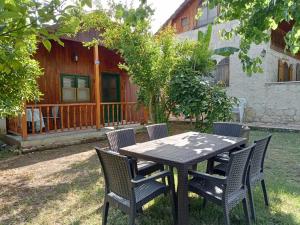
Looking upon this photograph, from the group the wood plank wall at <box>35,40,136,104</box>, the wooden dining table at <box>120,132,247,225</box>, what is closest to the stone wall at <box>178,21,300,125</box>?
the wood plank wall at <box>35,40,136,104</box>

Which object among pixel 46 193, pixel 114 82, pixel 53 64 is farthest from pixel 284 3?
pixel 114 82

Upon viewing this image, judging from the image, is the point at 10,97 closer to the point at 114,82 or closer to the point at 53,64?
the point at 53,64

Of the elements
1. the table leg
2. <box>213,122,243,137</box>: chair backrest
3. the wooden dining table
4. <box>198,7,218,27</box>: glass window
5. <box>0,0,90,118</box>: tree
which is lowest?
the table leg

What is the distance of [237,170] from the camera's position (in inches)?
105

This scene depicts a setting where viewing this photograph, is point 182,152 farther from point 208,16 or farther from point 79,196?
point 208,16

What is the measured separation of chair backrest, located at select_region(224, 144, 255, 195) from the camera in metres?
2.53

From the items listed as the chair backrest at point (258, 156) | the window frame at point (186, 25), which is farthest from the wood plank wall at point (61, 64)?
the window frame at point (186, 25)

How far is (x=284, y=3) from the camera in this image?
2486 mm

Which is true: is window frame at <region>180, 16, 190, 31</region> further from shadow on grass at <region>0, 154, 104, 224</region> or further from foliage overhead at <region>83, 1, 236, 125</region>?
shadow on grass at <region>0, 154, 104, 224</region>

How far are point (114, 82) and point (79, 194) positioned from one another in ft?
23.8

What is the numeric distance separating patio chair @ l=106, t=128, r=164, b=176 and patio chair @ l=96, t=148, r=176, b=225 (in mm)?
655

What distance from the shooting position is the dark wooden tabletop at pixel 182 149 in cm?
283

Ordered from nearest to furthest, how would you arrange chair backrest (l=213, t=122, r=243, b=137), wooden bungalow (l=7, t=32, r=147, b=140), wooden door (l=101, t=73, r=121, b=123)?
chair backrest (l=213, t=122, r=243, b=137) < wooden bungalow (l=7, t=32, r=147, b=140) < wooden door (l=101, t=73, r=121, b=123)

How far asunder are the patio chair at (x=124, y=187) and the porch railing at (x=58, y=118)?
467cm
